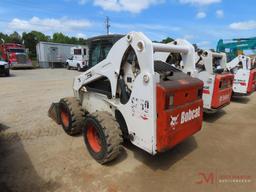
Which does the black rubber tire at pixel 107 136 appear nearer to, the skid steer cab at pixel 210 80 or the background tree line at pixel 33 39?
the skid steer cab at pixel 210 80

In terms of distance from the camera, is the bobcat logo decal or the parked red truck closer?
the bobcat logo decal

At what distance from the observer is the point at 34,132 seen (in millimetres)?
4641

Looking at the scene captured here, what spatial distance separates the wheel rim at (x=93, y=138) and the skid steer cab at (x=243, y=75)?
6434 mm

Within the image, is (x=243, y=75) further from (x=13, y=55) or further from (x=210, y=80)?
(x=13, y=55)

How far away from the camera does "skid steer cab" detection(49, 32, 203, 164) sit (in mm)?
2789

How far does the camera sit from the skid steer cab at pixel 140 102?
2.79 meters

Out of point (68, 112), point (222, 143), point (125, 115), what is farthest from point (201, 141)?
point (68, 112)

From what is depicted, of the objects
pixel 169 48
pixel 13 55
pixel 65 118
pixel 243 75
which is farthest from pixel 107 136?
pixel 13 55

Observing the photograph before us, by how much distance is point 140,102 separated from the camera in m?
2.93

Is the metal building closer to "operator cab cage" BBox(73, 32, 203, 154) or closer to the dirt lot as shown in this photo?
the dirt lot

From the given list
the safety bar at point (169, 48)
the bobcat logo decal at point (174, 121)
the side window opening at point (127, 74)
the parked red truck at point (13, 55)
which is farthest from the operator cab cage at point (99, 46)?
the parked red truck at point (13, 55)

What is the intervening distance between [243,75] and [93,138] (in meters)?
6.55

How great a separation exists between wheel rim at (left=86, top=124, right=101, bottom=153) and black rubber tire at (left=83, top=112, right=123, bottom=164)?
142mm

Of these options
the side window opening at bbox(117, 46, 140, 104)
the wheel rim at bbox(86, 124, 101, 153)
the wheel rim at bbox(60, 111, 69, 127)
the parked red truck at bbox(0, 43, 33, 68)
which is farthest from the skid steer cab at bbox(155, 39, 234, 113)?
the parked red truck at bbox(0, 43, 33, 68)
